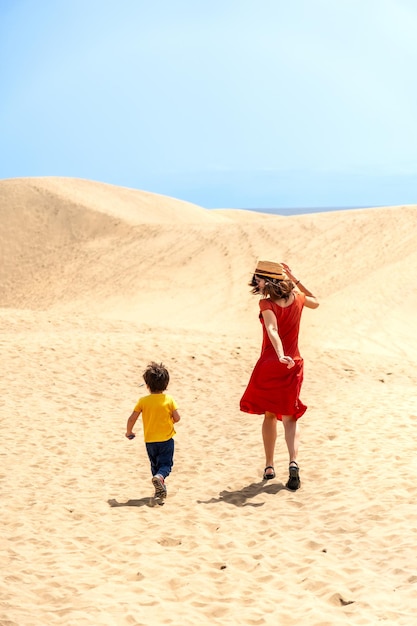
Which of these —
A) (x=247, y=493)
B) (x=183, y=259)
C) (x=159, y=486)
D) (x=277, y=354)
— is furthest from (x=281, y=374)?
(x=183, y=259)

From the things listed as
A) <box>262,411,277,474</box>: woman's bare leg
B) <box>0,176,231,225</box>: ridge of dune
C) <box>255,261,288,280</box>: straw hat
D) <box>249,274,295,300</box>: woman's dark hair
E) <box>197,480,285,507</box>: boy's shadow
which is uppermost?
<box>0,176,231,225</box>: ridge of dune

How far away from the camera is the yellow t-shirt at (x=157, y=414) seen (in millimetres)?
7730

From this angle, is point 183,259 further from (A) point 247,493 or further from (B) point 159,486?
(B) point 159,486

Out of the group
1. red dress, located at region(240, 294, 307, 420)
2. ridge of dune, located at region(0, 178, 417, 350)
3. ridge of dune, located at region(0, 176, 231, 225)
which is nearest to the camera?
red dress, located at region(240, 294, 307, 420)

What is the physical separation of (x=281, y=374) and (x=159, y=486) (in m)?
1.62

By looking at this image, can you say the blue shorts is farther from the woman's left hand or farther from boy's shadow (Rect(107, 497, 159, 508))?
the woman's left hand

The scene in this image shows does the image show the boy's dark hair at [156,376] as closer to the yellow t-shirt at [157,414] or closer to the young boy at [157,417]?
the young boy at [157,417]

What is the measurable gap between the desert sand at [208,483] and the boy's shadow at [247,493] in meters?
0.03

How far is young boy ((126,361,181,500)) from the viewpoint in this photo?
25.1 ft

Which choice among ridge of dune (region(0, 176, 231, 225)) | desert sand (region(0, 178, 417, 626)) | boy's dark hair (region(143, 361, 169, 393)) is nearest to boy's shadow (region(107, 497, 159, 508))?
desert sand (region(0, 178, 417, 626))

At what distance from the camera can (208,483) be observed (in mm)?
8961

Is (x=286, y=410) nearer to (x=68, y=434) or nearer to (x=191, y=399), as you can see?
(x=68, y=434)

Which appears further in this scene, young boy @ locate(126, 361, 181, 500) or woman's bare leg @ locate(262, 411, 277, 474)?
woman's bare leg @ locate(262, 411, 277, 474)

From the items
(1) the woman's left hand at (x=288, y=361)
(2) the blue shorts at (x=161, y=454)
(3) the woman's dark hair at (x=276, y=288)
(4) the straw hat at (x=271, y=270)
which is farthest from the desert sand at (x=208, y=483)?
(4) the straw hat at (x=271, y=270)
